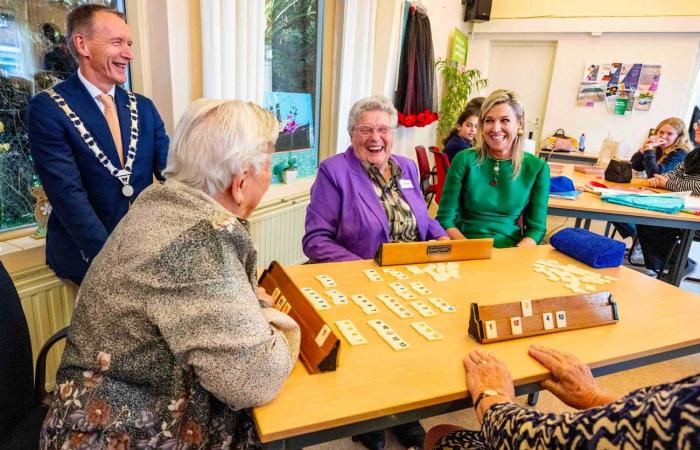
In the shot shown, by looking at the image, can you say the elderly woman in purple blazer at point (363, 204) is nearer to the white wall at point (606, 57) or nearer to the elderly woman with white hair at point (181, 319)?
the elderly woman with white hair at point (181, 319)

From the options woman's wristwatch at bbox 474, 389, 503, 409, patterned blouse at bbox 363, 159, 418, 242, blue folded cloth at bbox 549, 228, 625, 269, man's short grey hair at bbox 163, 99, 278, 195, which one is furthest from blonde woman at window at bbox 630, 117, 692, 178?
man's short grey hair at bbox 163, 99, 278, 195

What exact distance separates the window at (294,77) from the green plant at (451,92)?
2.71 metres

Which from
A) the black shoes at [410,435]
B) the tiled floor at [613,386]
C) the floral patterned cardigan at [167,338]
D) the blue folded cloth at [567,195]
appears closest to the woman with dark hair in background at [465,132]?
the blue folded cloth at [567,195]

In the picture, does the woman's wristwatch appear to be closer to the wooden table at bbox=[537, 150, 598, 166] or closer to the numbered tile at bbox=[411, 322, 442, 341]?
the numbered tile at bbox=[411, 322, 442, 341]

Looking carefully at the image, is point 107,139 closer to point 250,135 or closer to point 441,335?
point 250,135

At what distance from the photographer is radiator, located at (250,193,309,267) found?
2786 mm

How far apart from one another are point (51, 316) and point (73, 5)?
4.41ft

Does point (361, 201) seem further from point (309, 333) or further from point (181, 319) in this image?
point (181, 319)

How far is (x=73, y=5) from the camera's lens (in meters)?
1.85

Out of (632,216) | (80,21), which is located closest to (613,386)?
(632,216)

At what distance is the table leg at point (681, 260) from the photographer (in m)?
2.86

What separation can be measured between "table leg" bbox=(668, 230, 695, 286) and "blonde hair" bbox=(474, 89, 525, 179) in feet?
5.04

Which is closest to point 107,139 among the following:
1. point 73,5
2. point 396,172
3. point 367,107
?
point 73,5

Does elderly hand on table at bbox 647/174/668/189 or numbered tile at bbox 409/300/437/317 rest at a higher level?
elderly hand on table at bbox 647/174/668/189
